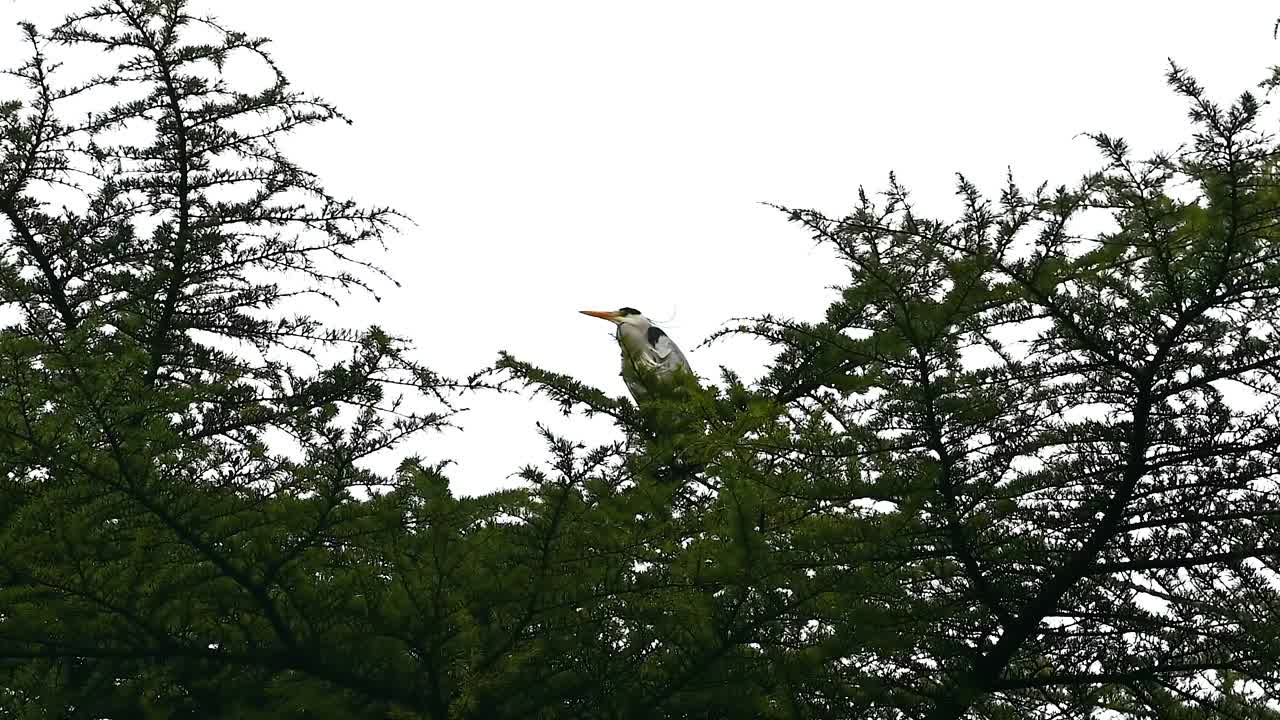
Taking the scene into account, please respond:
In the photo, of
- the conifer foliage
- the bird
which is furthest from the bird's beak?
the conifer foliage

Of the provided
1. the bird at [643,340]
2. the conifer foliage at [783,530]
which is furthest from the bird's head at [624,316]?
the conifer foliage at [783,530]

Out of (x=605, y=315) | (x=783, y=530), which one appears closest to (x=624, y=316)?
(x=605, y=315)

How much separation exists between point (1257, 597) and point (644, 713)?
200cm

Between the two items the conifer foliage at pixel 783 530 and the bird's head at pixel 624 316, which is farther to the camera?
the bird's head at pixel 624 316

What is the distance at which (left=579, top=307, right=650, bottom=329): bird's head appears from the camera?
8778 millimetres

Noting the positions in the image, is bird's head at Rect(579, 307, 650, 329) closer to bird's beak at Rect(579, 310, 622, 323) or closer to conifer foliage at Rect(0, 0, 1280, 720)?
bird's beak at Rect(579, 310, 622, 323)

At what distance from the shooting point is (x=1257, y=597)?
13.7 ft

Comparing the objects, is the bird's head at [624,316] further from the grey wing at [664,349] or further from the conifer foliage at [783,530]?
the conifer foliage at [783,530]

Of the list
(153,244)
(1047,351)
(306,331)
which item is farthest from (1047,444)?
(153,244)

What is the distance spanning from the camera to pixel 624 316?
29.7 feet

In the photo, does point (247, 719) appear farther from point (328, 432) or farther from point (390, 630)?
point (328, 432)

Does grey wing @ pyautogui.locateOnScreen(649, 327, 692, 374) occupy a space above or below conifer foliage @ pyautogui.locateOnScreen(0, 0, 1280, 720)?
above

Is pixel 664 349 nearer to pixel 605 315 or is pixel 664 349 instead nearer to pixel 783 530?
pixel 605 315

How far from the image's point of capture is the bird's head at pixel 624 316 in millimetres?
8778
